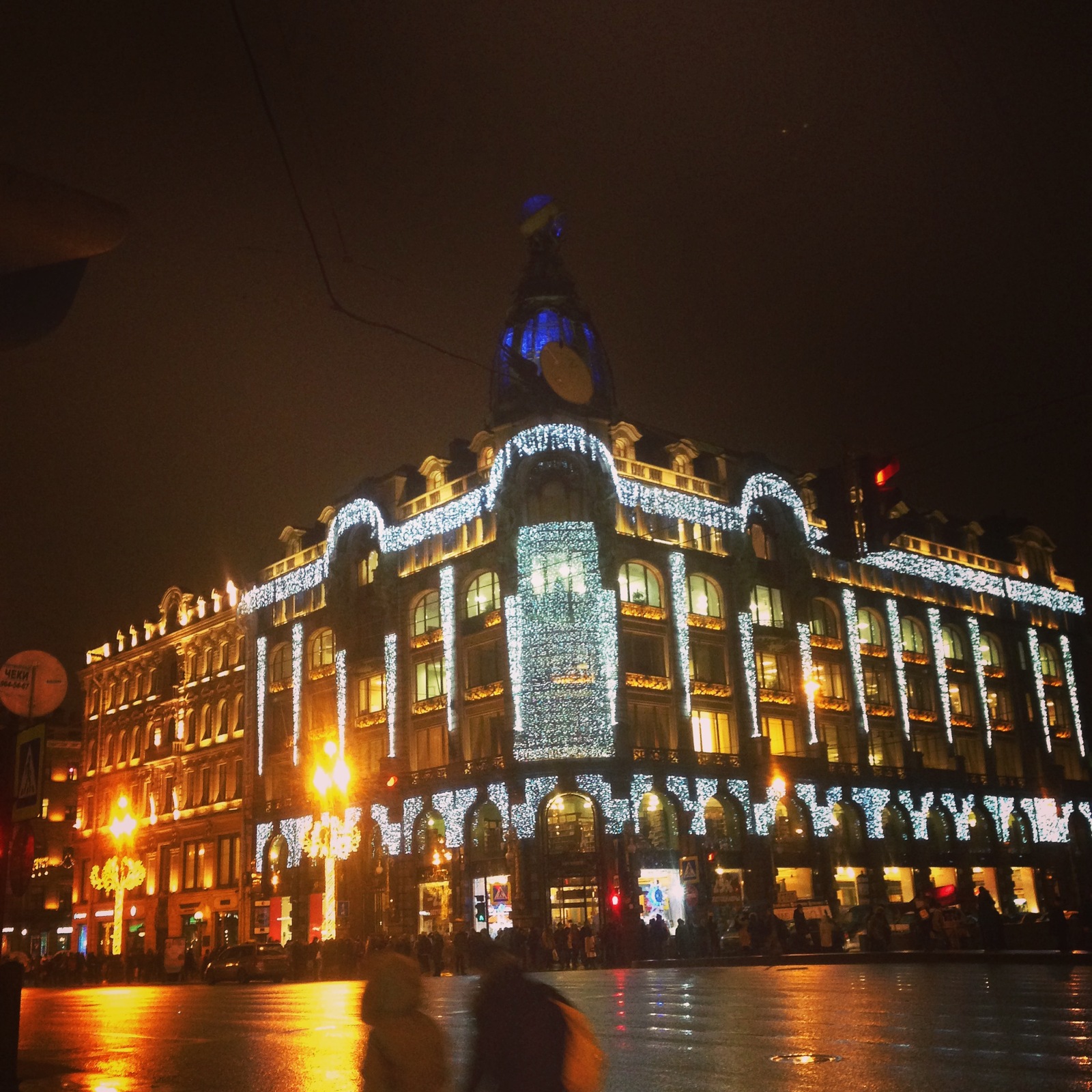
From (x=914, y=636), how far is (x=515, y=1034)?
58500 millimetres

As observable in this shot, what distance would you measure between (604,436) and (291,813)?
22592 millimetres

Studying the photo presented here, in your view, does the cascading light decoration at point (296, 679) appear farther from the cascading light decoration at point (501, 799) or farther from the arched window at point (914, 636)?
the arched window at point (914, 636)

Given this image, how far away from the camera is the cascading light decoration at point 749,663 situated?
165ft

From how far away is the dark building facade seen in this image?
45.6 metres

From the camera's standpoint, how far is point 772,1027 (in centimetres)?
1468

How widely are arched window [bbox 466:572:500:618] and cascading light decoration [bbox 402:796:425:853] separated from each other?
7649mm

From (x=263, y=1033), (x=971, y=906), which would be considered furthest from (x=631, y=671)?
(x=263, y=1033)

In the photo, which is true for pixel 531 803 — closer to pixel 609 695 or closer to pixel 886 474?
pixel 609 695

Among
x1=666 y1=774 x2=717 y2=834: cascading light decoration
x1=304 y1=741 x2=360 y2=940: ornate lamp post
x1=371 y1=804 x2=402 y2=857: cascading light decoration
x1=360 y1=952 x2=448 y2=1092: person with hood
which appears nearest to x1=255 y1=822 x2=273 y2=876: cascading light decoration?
x1=304 y1=741 x2=360 y2=940: ornate lamp post

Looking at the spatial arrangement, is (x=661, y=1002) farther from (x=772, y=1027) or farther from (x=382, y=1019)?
(x=382, y=1019)

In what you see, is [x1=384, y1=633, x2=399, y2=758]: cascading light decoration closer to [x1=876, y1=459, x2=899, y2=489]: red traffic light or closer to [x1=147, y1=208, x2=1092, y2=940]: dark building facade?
[x1=147, y1=208, x2=1092, y2=940]: dark building facade

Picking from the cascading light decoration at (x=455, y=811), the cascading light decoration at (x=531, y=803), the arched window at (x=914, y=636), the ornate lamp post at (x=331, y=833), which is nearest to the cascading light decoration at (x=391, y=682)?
the ornate lamp post at (x=331, y=833)

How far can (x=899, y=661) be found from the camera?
190 feet

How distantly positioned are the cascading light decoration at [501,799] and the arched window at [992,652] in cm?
2921
